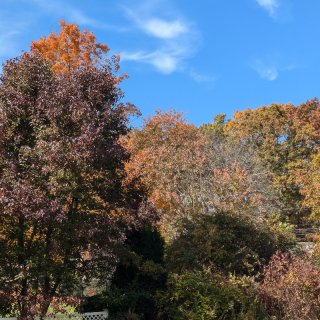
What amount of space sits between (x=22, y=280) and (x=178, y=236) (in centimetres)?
488

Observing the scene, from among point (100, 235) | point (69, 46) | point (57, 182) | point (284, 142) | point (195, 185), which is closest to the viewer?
point (57, 182)

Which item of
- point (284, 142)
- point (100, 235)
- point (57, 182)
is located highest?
point (284, 142)

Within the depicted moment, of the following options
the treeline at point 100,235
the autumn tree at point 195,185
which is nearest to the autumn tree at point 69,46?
the autumn tree at point 195,185

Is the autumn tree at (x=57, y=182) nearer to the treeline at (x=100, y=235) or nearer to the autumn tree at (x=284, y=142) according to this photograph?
the treeline at (x=100, y=235)

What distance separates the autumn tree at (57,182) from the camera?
6.88 metres

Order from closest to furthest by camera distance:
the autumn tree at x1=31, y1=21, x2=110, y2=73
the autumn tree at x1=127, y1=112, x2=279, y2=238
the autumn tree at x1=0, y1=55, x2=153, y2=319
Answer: the autumn tree at x1=0, y1=55, x2=153, y2=319 < the autumn tree at x1=127, y1=112, x2=279, y2=238 < the autumn tree at x1=31, y1=21, x2=110, y2=73

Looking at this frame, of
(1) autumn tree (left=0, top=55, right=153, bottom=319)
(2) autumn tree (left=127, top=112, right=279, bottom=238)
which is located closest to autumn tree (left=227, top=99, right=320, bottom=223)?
(2) autumn tree (left=127, top=112, right=279, bottom=238)

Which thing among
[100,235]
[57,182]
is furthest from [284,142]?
[57,182]

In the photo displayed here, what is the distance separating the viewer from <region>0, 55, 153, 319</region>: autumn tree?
22.6ft

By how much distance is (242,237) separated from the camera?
35.5 feet

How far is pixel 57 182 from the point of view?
22.5ft

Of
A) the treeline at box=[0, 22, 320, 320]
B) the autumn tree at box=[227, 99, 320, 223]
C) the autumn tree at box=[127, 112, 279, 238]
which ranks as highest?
the autumn tree at box=[227, 99, 320, 223]

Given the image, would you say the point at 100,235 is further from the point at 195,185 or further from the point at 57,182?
the point at 195,185

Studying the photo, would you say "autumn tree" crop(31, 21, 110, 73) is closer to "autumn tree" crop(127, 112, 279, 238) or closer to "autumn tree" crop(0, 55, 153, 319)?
"autumn tree" crop(127, 112, 279, 238)
